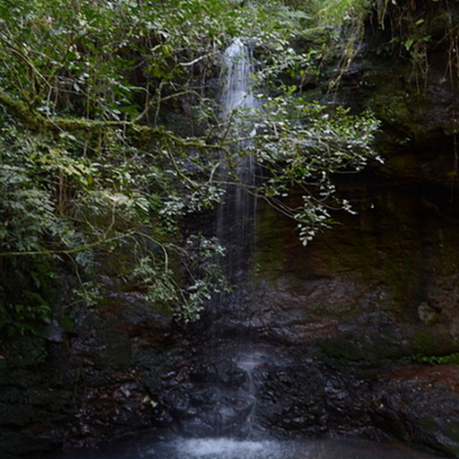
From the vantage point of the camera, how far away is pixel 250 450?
15.1ft

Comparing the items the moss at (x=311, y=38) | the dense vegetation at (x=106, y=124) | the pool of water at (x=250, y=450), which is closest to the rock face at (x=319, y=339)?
the pool of water at (x=250, y=450)

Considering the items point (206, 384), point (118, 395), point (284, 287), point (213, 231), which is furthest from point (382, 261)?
point (118, 395)

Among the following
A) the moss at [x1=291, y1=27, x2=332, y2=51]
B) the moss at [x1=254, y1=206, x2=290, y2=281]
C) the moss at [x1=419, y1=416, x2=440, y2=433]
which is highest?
the moss at [x1=291, y1=27, x2=332, y2=51]

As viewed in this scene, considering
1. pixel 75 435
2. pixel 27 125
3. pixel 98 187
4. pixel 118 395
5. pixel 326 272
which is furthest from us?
pixel 326 272

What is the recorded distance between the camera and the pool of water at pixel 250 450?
14.2ft

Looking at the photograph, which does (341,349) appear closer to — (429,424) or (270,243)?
(429,424)

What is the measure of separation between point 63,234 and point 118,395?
252 cm

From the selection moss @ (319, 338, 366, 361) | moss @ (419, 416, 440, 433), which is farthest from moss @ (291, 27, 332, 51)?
moss @ (419, 416, 440, 433)

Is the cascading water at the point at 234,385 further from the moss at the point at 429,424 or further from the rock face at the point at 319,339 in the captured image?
the moss at the point at 429,424

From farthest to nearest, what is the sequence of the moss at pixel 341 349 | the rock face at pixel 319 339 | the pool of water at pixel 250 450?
the moss at pixel 341 349 → the rock face at pixel 319 339 → the pool of water at pixel 250 450

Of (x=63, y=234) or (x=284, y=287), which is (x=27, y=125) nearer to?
(x=63, y=234)

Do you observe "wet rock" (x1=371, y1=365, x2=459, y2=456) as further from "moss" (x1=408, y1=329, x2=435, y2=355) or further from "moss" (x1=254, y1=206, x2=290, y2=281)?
"moss" (x1=254, y1=206, x2=290, y2=281)

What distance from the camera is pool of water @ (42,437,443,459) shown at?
4316 mm

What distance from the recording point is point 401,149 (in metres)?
5.72
